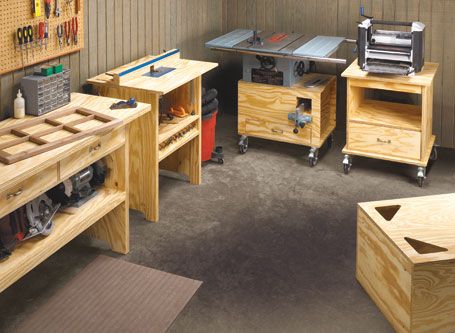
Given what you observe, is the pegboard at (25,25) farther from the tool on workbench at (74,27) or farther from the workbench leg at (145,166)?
the workbench leg at (145,166)

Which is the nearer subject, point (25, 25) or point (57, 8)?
point (25, 25)

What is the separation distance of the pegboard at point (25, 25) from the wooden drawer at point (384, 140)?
208 centimetres

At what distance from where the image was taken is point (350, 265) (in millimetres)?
3613

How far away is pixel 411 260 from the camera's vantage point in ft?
9.09

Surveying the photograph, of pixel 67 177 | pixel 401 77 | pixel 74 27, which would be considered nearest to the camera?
pixel 67 177

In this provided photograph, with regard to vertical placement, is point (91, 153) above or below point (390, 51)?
below

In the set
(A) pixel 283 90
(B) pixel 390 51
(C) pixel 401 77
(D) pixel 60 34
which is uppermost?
(D) pixel 60 34

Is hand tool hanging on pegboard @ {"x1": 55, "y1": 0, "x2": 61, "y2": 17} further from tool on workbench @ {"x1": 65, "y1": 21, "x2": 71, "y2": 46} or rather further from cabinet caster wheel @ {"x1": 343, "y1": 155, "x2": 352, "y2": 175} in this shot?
cabinet caster wheel @ {"x1": 343, "y1": 155, "x2": 352, "y2": 175}

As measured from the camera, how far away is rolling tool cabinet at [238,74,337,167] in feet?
16.1

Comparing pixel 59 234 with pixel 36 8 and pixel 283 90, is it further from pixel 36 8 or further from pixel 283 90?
Answer: pixel 283 90

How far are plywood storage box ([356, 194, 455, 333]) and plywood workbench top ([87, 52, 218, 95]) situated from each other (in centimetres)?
135

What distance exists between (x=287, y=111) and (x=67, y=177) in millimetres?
2284

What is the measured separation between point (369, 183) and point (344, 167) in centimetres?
24

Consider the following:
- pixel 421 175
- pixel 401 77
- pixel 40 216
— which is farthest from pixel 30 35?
pixel 421 175
